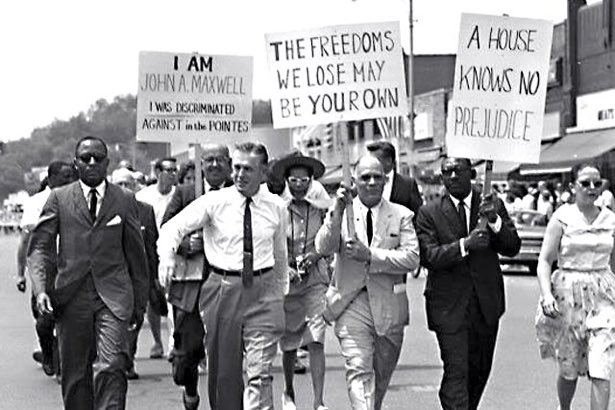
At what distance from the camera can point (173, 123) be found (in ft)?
43.1

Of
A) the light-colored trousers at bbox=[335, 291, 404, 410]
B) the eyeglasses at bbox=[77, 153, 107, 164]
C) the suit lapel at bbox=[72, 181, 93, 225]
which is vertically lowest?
the light-colored trousers at bbox=[335, 291, 404, 410]

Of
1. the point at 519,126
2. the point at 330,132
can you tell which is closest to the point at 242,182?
the point at 519,126

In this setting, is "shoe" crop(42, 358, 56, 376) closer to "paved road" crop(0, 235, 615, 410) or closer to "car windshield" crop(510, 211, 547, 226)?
"paved road" crop(0, 235, 615, 410)

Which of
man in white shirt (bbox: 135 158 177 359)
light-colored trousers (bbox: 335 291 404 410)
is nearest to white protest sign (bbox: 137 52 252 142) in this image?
man in white shirt (bbox: 135 158 177 359)

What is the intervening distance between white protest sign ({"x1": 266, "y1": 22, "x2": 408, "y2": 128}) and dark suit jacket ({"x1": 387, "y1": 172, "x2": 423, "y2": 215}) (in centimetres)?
96

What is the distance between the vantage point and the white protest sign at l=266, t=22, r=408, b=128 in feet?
33.0

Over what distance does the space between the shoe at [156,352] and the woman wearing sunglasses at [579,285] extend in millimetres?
5955

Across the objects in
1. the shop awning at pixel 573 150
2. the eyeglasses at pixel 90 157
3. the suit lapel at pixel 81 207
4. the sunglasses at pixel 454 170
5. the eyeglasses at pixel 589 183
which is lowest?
the suit lapel at pixel 81 207

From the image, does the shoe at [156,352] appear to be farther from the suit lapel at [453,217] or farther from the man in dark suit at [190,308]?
the suit lapel at [453,217]

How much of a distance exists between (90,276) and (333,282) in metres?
1.64

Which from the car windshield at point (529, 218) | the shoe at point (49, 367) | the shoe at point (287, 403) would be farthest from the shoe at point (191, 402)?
the car windshield at point (529, 218)

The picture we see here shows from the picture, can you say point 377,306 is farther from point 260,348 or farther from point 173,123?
point 173,123

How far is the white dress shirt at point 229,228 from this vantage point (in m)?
8.67

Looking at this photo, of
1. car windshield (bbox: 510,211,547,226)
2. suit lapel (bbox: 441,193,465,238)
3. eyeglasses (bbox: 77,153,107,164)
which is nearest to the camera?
eyeglasses (bbox: 77,153,107,164)
